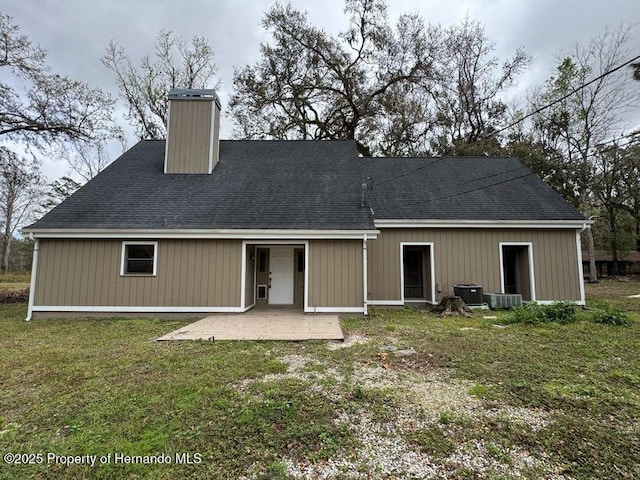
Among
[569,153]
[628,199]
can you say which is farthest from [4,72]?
[628,199]

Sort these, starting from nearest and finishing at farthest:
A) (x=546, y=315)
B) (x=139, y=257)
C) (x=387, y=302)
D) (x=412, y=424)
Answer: (x=412, y=424) < (x=546, y=315) < (x=139, y=257) < (x=387, y=302)

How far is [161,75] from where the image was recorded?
17859 mm

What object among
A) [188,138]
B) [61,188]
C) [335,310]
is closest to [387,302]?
[335,310]

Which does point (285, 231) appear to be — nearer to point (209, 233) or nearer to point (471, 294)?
point (209, 233)

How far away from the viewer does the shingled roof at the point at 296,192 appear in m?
8.41

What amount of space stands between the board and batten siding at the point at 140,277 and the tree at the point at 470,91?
16.6m

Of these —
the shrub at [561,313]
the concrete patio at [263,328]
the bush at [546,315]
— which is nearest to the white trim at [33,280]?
the concrete patio at [263,328]

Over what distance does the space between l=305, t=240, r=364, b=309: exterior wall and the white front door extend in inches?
63.0

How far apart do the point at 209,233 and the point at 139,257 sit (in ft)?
6.64

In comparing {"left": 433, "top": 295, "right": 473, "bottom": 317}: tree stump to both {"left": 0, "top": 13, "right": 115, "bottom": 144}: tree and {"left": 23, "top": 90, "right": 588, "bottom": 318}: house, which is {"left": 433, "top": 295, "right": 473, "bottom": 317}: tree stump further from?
{"left": 0, "top": 13, "right": 115, "bottom": 144}: tree

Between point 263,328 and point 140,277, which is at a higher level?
point 140,277

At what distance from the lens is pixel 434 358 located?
474 cm

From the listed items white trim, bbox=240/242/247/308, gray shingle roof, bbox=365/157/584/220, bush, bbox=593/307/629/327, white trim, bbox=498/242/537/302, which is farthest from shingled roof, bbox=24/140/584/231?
bush, bbox=593/307/629/327

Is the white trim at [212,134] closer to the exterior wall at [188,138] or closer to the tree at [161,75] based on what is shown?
the exterior wall at [188,138]
